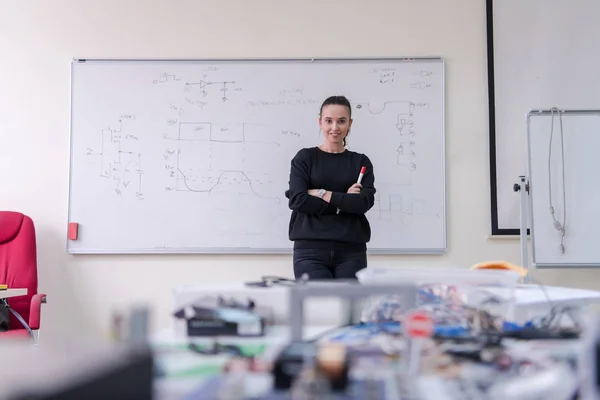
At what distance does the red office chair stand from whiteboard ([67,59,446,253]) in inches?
11.9

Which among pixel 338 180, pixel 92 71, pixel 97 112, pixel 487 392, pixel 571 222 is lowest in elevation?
pixel 487 392

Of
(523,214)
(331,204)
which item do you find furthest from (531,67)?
Result: (331,204)

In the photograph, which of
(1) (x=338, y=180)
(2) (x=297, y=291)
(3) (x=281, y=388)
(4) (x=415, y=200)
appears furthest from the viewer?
(4) (x=415, y=200)

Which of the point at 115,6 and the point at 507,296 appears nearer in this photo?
the point at 507,296

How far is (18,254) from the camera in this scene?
2586mm

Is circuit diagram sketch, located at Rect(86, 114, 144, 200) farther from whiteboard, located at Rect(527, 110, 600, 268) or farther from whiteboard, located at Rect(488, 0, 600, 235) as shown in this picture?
whiteboard, located at Rect(527, 110, 600, 268)

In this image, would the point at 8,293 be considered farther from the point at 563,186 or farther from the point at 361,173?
the point at 563,186

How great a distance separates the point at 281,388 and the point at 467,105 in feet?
8.79

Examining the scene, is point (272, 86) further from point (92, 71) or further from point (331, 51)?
point (92, 71)

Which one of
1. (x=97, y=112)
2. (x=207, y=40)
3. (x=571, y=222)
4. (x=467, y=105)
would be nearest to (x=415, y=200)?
(x=467, y=105)

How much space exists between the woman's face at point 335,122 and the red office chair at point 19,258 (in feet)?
5.25

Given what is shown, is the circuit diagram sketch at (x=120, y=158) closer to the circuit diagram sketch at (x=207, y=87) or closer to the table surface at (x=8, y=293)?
the circuit diagram sketch at (x=207, y=87)

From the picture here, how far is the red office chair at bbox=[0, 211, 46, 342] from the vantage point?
2.48m

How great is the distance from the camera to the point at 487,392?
54cm
